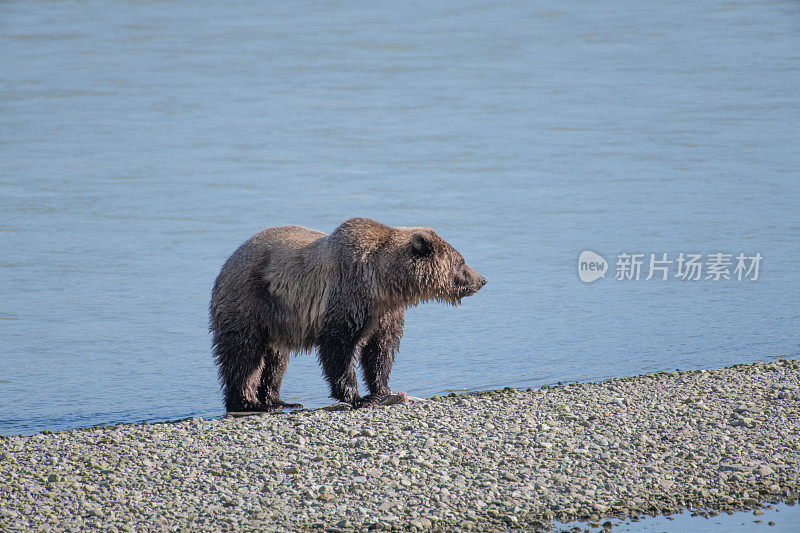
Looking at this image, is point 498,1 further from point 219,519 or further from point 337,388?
point 219,519

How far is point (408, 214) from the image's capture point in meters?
13.9

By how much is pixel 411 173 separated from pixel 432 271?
914cm

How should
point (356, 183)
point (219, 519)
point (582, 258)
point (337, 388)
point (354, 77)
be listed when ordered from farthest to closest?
point (354, 77) < point (356, 183) < point (582, 258) < point (337, 388) < point (219, 519)

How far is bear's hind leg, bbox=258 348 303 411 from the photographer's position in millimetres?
7816

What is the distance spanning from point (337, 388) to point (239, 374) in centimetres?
71

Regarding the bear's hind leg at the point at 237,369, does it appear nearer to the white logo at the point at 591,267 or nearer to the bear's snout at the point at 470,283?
the bear's snout at the point at 470,283

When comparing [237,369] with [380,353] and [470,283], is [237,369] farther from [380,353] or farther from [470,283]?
[470,283]

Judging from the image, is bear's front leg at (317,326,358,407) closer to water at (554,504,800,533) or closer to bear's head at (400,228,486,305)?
bear's head at (400,228,486,305)

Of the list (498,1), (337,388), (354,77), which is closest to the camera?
(337,388)

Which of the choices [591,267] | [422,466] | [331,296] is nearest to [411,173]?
[591,267]

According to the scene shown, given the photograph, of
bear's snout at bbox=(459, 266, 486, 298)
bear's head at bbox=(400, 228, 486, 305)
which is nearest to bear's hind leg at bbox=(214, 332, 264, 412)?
bear's head at bbox=(400, 228, 486, 305)

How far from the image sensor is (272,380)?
789 centimetres

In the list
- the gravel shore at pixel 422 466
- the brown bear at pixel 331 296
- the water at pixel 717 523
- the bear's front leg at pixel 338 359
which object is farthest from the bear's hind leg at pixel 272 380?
the water at pixel 717 523

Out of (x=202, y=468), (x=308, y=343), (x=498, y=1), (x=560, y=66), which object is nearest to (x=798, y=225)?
(x=308, y=343)
